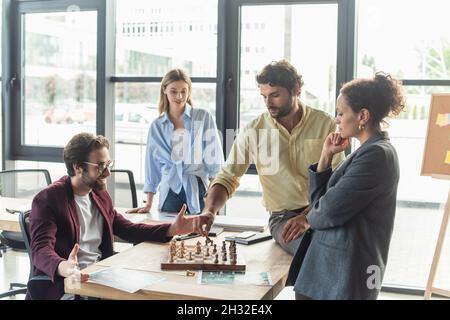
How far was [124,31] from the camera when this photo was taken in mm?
4891

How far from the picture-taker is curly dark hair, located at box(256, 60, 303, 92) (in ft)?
8.54

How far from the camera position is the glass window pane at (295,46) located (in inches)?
168

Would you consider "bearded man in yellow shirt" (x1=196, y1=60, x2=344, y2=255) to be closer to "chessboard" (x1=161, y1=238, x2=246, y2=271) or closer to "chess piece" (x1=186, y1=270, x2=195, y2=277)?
"chessboard" (x1=161, y1=238, x2=246, y2=271)

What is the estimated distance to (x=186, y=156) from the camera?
3674 mm

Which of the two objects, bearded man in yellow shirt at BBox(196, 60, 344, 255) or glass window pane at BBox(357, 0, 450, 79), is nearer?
bearded man in yellow shirt at BBox(196, 60, 344, 255)

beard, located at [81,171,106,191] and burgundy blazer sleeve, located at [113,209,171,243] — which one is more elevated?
beard, located at [81,171,106,191]

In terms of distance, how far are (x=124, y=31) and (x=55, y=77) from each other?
825 mm

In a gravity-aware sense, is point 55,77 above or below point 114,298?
above

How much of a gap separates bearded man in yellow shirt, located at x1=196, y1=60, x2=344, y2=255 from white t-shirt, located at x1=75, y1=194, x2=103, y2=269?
455 millimetres

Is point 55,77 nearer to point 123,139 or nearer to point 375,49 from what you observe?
point 123,139

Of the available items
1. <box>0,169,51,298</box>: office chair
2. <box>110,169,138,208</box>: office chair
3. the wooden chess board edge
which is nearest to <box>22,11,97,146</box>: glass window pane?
<box>0,169,51,298</box>: office chair

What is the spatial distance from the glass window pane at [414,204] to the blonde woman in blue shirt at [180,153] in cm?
143

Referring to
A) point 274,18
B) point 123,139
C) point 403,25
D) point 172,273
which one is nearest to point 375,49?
point 403,25

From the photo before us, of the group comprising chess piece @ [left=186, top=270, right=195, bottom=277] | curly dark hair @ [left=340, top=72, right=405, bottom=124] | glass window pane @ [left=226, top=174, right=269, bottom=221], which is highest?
curly dark hair @ [left=340, top=72, right=405, bottom=124]
